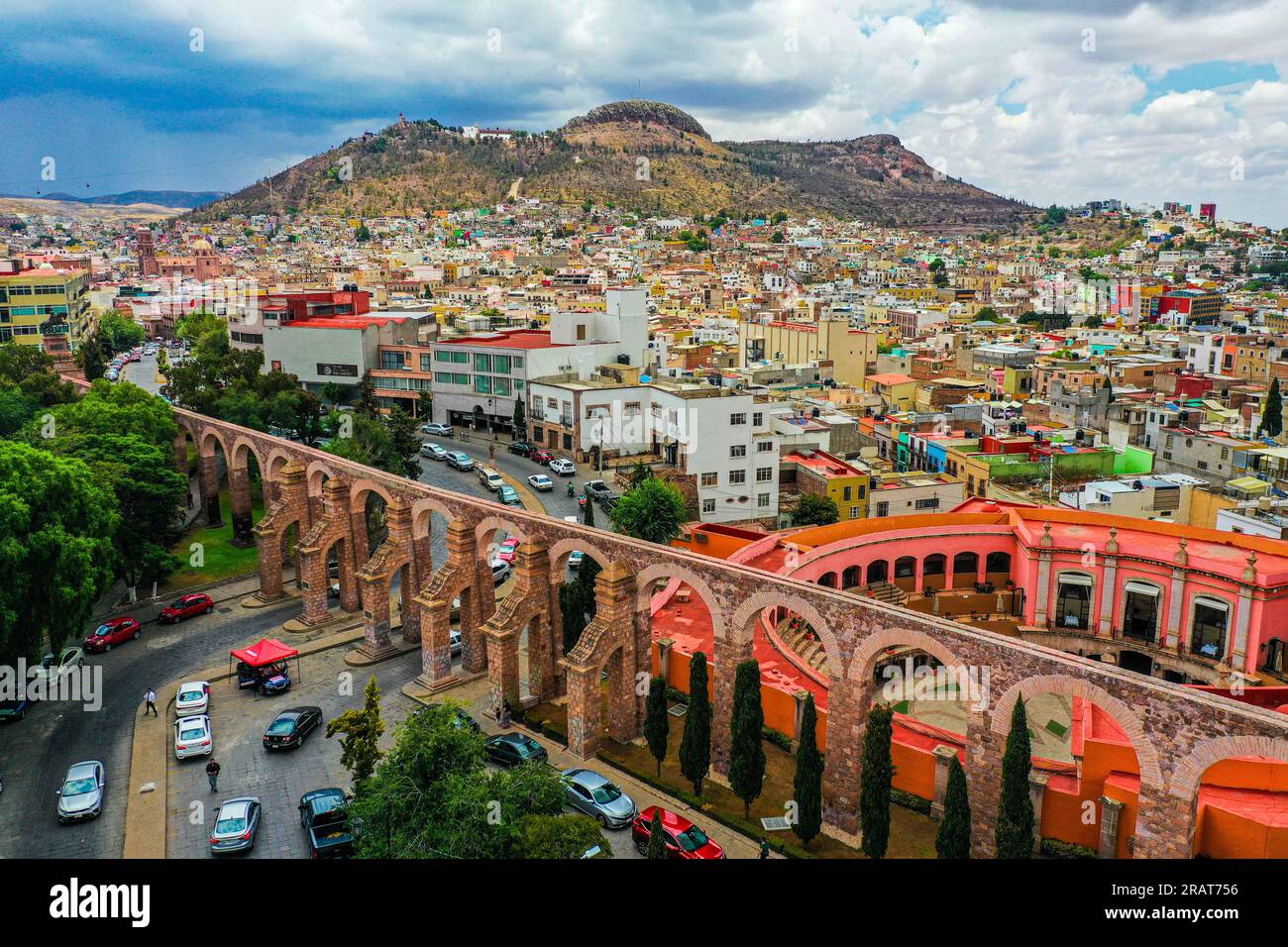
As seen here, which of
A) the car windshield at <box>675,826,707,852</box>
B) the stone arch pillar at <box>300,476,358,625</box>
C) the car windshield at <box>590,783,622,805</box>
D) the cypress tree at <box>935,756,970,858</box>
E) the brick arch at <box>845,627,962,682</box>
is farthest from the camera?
the stone arch pillar at <box>300,476,358,625</box>

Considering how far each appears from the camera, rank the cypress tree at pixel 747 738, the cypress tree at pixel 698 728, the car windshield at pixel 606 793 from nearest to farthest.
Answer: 1. the cypress tree at pixel 747 738
2. the car windshield at pixel 606 793
3. the cypress tree at pixel 698 728

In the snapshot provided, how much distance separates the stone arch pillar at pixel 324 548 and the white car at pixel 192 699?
7316 mm

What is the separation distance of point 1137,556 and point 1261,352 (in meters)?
60.0

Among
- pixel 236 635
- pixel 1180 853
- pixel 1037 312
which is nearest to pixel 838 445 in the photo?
pixel 236 635

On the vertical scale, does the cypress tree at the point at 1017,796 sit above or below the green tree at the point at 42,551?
below

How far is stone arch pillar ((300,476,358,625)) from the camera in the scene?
1582 inches

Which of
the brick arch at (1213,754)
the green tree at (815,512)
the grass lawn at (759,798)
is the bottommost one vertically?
the grass lawn at (759,798)

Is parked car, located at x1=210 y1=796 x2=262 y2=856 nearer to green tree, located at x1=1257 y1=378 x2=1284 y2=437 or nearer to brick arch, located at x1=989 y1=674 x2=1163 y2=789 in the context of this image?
brick arch, located at x1=989 y1=674 x2=1163 y2=789

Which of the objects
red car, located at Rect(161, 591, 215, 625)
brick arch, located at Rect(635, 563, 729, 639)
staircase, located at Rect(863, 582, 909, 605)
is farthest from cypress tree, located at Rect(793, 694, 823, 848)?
red car, located at Rect(161, 591, 215, 625)

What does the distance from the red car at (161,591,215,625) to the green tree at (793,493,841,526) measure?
30.7 meters

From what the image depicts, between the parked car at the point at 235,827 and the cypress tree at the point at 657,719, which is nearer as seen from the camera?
the parked car at the point at 235,827

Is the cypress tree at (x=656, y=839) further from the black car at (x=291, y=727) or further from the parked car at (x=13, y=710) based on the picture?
the parked car at (x=13, y=710)

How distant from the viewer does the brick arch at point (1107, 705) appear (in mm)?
20688

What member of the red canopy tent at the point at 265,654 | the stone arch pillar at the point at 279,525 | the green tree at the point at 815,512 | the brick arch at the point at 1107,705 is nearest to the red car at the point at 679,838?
the brick arch at the point at 1107,705
